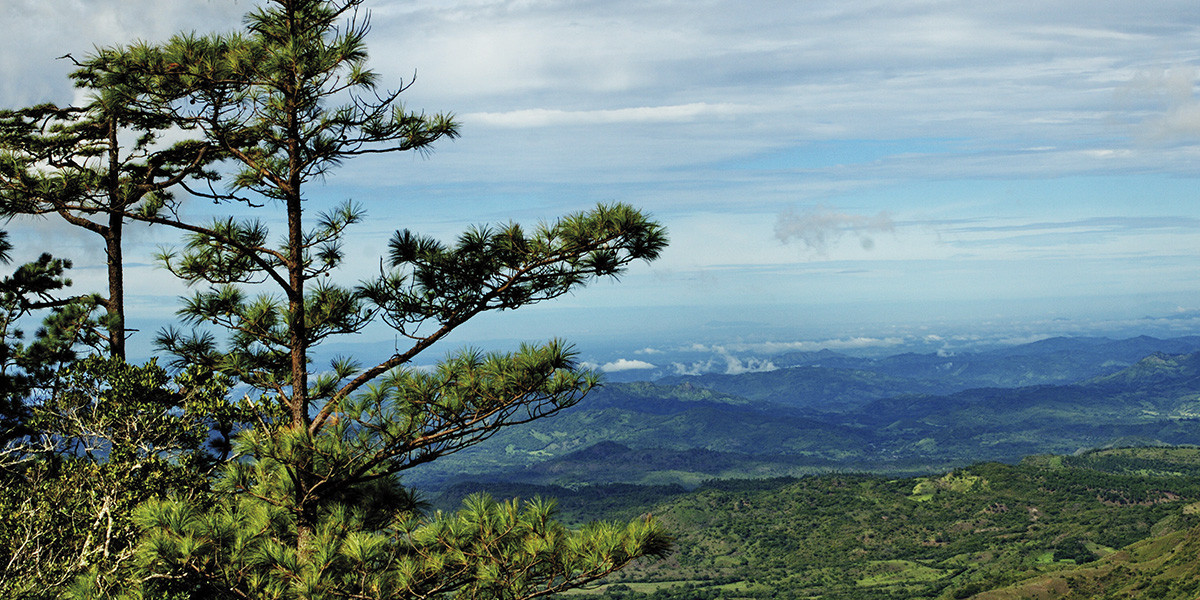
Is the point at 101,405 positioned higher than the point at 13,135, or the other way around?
the point at 13,135

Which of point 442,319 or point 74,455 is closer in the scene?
point 442,319

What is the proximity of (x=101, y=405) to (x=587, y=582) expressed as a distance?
11.0 metres

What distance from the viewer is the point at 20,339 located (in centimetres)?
2169

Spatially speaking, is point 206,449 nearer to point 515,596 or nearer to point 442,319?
point 442,319

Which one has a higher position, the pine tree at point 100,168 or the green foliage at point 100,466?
the pine tree at point 100,168

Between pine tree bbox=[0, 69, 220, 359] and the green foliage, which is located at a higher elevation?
pine tree bbox=[0, 69, 220, 359]

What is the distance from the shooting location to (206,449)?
16.8m

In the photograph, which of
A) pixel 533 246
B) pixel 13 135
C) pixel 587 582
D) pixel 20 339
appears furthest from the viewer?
pixel 20 339

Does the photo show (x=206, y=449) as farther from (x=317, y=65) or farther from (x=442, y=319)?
(x=317, y=65)

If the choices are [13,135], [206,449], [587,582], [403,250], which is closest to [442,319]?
[403,250]

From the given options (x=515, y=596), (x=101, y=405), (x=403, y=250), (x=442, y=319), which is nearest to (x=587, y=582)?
(x=515, y=596)

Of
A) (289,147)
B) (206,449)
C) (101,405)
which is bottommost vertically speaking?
(206,449)

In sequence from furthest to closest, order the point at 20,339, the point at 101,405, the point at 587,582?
the point at 20,339, the point at 101,405, the point at 587,582

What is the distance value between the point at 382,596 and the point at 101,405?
8.38 meters
